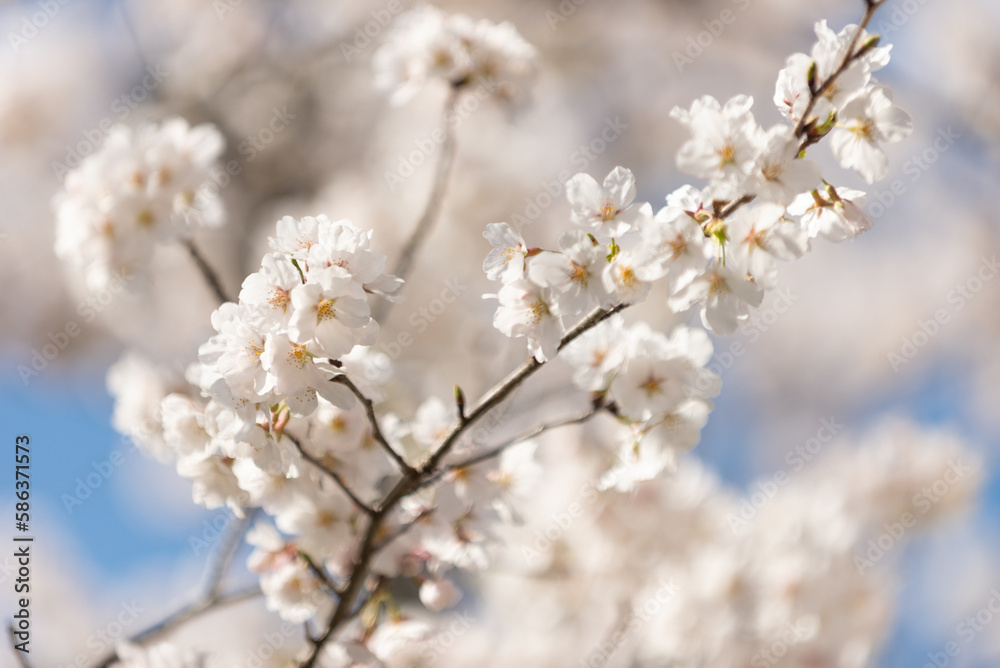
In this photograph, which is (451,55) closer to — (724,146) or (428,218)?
(428,218)

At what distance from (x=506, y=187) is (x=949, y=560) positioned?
7.59 ft

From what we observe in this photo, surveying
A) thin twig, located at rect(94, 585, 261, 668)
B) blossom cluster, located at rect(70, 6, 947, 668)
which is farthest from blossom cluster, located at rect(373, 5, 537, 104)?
thin twig, located at rect(94, 585, 261, 668)

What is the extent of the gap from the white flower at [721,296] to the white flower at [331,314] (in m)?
0.29

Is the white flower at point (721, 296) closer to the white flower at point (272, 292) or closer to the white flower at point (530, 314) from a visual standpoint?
the white flower at point (530, 314)

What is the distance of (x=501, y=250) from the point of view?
2.25 feet

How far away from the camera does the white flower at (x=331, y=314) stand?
610 millimetres

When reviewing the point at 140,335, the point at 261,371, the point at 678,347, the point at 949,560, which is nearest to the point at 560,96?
the point at 140,335

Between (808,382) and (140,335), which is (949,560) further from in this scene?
(140,335)

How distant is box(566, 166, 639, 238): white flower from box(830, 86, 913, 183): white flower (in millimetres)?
202

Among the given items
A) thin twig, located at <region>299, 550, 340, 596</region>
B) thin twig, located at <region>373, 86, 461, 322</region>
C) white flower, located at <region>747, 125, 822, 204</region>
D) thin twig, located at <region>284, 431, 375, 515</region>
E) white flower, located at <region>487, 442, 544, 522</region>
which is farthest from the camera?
thin twig, located at <region>373, 86, 461, 322</region>

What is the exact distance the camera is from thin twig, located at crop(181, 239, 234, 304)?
0.98 metres

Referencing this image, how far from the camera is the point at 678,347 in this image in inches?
33.4

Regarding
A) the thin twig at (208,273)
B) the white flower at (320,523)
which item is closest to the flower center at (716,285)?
the white flower at (320,523)

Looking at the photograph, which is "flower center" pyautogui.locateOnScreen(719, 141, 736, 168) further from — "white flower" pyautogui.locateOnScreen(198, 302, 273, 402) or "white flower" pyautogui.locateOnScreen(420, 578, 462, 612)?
"white flower" pyautogui.locateOnScreen(420, 578, 462, 612)
